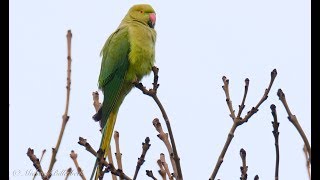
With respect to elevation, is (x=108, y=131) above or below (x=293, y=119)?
above

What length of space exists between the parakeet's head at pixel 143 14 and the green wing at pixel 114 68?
0.34 m

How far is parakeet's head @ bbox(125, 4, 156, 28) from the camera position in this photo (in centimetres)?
497

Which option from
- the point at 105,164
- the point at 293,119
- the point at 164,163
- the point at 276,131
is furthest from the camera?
the point at 164,163

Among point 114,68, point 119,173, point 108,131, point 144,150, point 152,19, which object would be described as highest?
point 152,19

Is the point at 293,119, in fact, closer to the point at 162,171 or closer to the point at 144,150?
the point at 144,150

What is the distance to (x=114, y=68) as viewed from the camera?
4.52 meters

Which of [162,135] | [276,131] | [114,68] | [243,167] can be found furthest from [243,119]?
[114,68]

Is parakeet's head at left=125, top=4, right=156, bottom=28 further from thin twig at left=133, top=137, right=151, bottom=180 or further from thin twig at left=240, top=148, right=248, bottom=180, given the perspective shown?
thin twig at left=240, top=148, right=248, bottom=180

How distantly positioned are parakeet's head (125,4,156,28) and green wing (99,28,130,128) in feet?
Result: 1.10

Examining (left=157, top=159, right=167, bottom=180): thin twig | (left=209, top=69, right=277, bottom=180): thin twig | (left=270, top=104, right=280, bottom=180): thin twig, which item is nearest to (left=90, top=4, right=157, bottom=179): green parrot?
(left=157, top=159, right=167, bottom=180): thin twig

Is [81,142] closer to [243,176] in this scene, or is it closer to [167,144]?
[167,144]

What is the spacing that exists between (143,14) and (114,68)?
2.81ft

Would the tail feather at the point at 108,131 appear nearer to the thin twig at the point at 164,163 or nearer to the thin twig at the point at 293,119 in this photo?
the thin twig at the point at 164,163
